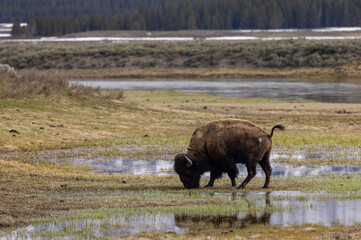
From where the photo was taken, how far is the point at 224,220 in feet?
36.4

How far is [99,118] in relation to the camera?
26.8 metres

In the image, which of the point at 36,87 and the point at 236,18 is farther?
the point at 236,18

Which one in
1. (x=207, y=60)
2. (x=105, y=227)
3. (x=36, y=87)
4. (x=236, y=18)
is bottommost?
(x=236, y=18)

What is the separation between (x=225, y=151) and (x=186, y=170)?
897 mm

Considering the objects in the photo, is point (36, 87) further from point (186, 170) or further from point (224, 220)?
point (224, 220)

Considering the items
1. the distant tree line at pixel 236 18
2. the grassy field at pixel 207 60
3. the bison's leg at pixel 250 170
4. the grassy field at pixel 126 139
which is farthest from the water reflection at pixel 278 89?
the distant tree line at pixel 236 18

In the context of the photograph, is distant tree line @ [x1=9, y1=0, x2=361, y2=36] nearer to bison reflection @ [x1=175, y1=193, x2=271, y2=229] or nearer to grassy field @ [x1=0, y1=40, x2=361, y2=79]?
grassy field @ [x1=0, y1=40, x2=361, y2=79]

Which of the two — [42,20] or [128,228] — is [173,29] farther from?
[128,228]

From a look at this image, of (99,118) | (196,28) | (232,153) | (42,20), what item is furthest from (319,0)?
(232,153)

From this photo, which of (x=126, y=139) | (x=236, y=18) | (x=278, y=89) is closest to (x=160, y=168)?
(x=126, y=139)

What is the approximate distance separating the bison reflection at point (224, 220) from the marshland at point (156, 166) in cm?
2

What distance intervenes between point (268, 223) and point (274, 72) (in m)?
53.4

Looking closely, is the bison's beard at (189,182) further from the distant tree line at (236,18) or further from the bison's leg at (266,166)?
the distant tree line at (236,18)

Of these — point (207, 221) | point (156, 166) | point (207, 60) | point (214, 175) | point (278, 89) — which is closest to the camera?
Answer: point (207, 221)
